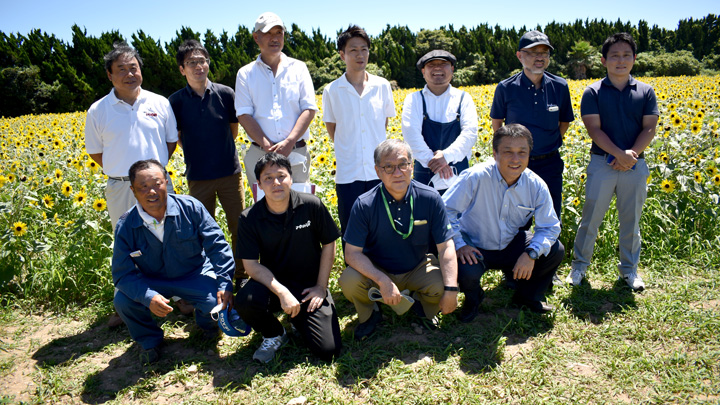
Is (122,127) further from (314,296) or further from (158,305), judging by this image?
(314,296)

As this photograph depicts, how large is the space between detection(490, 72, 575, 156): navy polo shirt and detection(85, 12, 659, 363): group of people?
0.04 feet

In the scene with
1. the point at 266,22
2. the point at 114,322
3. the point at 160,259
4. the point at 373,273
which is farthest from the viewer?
the point at 266,22

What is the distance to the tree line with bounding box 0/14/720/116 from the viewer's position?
82.4 feet

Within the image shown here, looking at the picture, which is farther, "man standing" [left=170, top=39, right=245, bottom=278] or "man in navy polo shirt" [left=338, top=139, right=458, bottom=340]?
"man standing" [left=170, top=39, right=245, bottom=278]

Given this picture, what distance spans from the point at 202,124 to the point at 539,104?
2.74 meters

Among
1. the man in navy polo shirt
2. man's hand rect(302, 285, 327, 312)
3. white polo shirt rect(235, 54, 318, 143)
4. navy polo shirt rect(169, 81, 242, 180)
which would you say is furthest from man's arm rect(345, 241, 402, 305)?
navy polo shirt rect(169, 81, 242, 180)

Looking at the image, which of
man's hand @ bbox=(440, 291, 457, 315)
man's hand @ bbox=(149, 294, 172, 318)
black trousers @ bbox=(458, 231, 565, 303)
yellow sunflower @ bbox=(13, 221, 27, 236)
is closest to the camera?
man's hand @ bbox=(149, 294, 172, 318)

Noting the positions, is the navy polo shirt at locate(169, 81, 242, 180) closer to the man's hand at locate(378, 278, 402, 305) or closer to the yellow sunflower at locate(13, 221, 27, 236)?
the yellow sunflower at locate(13, 221, 27, 236)

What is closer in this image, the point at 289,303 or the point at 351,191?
the point at 289,303

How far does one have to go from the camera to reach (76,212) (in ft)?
14.6

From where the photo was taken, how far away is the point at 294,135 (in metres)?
3.74

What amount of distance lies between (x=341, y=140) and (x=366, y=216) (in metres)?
0.96

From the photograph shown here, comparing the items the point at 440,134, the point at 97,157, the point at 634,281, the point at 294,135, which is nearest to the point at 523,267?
the point at 634,281

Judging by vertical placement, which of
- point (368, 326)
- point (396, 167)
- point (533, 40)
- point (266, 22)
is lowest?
point (368, 326)
